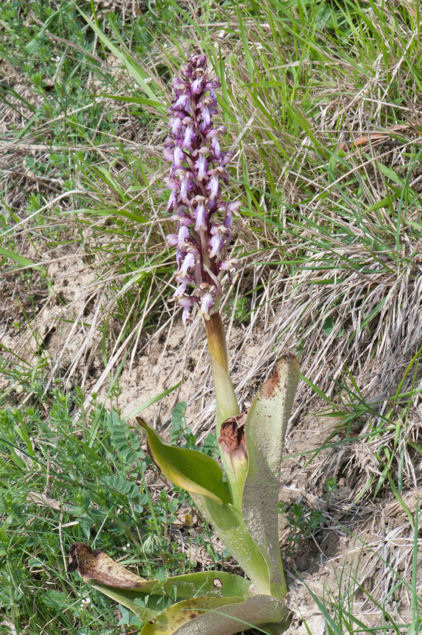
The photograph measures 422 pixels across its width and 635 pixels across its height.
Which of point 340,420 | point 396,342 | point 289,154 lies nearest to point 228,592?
point 340,420

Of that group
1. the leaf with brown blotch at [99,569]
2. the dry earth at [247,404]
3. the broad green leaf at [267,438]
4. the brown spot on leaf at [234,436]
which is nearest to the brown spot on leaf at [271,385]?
the broad green leaf at [267,438]

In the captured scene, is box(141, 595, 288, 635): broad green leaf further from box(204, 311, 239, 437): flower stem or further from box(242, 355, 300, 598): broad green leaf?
box(204, 311, 239, 437): flower stem

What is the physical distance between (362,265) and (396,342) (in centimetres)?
39

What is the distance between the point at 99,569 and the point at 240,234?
1676mm

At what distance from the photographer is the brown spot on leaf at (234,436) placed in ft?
7.50

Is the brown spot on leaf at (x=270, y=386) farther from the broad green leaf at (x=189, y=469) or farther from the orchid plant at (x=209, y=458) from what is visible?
the broad green leaf at (x=189, y=469)

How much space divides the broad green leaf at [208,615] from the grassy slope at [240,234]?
392 mm

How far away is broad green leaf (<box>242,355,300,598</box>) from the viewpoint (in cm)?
230

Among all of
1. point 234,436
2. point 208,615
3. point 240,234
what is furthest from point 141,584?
point 240,234

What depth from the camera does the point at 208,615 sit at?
2191 mm

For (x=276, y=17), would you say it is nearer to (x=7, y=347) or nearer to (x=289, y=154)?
(x=289, y=154)

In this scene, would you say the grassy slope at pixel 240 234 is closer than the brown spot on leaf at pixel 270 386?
No

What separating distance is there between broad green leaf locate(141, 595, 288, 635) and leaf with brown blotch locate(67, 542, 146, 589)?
0.64 ft

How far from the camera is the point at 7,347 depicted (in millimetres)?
4000
